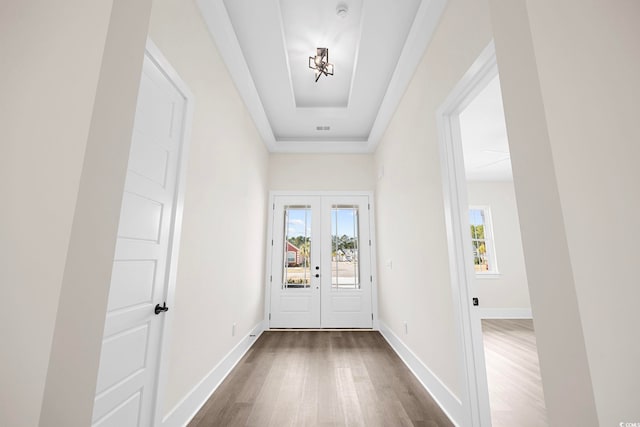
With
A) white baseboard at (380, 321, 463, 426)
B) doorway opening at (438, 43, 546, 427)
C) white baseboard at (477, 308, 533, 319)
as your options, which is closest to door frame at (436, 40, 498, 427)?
doorway opening at (438, 43, 546, 427)

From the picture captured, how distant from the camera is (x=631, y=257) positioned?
0.59 m

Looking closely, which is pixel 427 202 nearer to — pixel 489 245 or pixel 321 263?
pixel 321 263

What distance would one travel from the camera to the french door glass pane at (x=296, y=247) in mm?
4164

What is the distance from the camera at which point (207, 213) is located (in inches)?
80.7

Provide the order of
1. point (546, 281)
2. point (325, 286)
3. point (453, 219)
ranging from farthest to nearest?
point (325, 286) → point (453, 219) → point (546, 281)

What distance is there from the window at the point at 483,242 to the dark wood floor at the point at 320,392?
3.72 metres

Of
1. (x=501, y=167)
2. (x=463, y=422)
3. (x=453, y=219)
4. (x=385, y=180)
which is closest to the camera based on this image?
(x=463, y=422)

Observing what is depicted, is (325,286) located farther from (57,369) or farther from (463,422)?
(57,369)

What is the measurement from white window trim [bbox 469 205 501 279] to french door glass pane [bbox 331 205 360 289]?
3.10m

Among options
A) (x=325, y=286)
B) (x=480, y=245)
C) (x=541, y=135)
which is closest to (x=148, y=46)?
(x=541, y=135)

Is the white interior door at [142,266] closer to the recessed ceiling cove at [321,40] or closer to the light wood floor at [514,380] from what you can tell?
the recessed ceiling cove at [321,40]

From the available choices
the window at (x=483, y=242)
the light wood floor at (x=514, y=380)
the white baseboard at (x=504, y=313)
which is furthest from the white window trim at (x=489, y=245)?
the light wood floor at (x=514, y=380)

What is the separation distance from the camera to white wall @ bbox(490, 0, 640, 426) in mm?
562

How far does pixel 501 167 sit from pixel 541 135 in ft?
17.7
